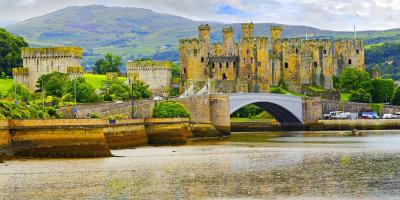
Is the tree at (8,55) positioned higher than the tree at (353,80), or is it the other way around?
the tree at (8,55)

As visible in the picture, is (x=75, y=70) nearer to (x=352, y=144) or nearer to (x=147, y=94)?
(x=147, y=94)

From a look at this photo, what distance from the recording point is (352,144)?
69000 mm

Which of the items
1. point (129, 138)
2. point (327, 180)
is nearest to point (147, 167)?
point (327, 180)

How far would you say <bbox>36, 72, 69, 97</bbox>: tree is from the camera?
285 feet

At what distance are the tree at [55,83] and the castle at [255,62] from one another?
72.5 ft

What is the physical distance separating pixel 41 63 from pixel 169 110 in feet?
74.4

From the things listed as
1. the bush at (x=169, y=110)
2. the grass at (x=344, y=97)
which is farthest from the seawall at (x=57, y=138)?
the grass at (x=344, y=97)

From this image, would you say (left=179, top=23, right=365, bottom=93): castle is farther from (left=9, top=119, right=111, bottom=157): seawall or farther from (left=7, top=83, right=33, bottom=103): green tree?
(left=9, top=119, right=111, bottom=157): seawall

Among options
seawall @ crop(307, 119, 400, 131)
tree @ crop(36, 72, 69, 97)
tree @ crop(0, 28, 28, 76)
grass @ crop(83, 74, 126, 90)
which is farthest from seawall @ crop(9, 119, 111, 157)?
tree @ crop(0, 28, 28, 76)

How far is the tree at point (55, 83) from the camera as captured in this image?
86.8 meters

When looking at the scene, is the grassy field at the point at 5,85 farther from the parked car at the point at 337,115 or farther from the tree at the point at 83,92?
the parked car at the point at 337,115

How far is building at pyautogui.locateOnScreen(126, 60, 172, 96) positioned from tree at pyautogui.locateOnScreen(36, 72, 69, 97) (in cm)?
1622

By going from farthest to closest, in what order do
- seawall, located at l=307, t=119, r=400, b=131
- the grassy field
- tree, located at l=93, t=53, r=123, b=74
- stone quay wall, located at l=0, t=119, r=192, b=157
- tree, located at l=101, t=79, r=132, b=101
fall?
1. tree, located at l=93, t=53, r=123, b=74
2. seawall, located at l=307, t=119, r=400, b=131
3. the grassy field
4. tree, located at l=101, t=79, r=132, b=101
5. stone quay wall, located at l=0, t=119, r=192, b=157

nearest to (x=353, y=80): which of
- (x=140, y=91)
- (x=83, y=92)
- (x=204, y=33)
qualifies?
(x=204, y=33)
